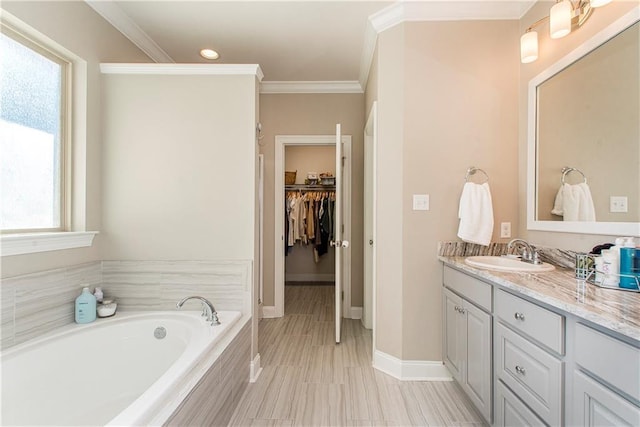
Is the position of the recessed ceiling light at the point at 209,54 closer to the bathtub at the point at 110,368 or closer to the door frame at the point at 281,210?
the door frame at the point at 281,210

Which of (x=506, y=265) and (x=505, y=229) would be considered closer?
(x=506, y=265)

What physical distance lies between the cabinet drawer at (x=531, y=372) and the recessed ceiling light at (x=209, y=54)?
9.90 ft

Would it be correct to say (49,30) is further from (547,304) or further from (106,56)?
(547,304)

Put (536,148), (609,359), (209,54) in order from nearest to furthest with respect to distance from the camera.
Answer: (609,359) → (536,148) → (209,54)

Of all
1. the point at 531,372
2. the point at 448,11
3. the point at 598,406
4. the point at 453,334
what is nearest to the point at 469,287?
the point at 453,334

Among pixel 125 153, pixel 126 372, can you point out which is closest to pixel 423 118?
pixel 125 153

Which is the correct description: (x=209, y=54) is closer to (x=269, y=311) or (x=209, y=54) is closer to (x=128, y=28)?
(x=128, y=28)

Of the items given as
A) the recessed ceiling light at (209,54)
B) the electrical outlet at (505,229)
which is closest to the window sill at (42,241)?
the recessed ceiling light at (209,54)

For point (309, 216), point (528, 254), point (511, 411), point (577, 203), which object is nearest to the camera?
point (511, 411)

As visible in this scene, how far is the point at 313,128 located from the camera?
3.21 m

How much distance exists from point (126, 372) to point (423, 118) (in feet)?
8.41

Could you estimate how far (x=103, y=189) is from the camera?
204cm

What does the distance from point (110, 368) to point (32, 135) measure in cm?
146

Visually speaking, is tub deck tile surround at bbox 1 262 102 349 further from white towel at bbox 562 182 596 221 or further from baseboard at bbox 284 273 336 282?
baseboard at bbox 284 273 336 282
